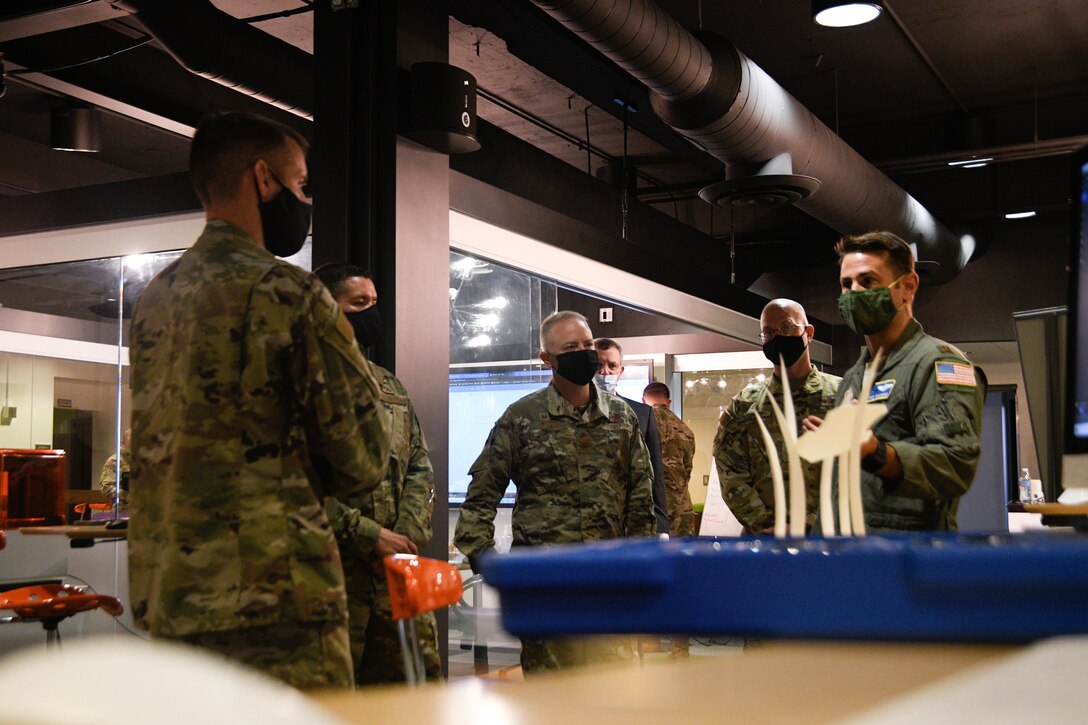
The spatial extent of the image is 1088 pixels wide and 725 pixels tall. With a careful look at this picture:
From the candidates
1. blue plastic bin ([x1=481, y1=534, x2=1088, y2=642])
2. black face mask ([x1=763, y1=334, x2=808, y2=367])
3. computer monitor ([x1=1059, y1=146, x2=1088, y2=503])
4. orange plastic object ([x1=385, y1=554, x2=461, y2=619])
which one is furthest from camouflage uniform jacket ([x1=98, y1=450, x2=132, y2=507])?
blue plastic bin ([x1=481, y1=534, x2=1088, y2=642])

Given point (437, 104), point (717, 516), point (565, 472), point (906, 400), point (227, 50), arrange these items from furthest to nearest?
point (717, 516), point (227, 50), point (437, 104), point (565, 472), point (906, 400)

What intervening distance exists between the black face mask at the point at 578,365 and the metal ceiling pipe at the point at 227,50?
2.30 meters

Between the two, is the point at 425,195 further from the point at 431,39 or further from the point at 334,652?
the point at 334,652

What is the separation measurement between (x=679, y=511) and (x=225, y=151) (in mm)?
5230

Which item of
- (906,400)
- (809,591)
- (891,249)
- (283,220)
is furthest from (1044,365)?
(809,591)

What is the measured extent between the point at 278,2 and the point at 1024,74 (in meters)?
6.17

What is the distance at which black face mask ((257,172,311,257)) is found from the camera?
2113mm

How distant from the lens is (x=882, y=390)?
2.57 meters

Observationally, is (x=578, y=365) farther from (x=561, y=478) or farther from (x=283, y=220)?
(x=283, y=220)

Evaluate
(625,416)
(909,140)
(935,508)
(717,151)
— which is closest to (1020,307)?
(909,140)

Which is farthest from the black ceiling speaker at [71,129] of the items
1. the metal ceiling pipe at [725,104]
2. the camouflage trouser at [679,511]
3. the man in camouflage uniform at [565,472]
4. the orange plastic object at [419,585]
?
the orange plastic object at [419,585]

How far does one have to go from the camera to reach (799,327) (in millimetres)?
4281

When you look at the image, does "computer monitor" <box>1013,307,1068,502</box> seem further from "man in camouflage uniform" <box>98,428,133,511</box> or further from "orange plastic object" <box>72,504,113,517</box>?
"orange plastic object" <box>72,504,113,517</box>

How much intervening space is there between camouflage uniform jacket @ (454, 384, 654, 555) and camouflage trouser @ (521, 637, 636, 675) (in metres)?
0.38
